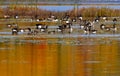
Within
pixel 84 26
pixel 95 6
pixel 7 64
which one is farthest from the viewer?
pixel 95 6

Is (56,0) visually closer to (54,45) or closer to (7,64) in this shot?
(54,45)

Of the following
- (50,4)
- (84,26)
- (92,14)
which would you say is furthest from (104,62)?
(50,4)

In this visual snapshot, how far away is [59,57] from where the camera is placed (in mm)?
15555

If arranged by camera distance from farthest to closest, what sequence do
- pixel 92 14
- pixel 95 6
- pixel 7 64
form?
pixel 95 6 < pixel 92 14 < pixel 7 64

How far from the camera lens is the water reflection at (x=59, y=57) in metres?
13.1

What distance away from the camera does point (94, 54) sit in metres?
16.0

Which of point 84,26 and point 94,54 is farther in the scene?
point 84,26

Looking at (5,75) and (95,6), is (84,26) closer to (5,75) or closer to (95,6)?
(95,6)

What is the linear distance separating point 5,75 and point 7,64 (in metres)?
1.73

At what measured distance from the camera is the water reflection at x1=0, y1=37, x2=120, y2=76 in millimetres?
13148

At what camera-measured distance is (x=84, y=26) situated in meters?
24.9

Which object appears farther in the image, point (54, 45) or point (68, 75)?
point (54, 45)

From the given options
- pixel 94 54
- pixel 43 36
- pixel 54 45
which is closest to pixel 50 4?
pixel 43 36

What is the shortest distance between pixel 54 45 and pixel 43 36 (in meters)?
3.55
